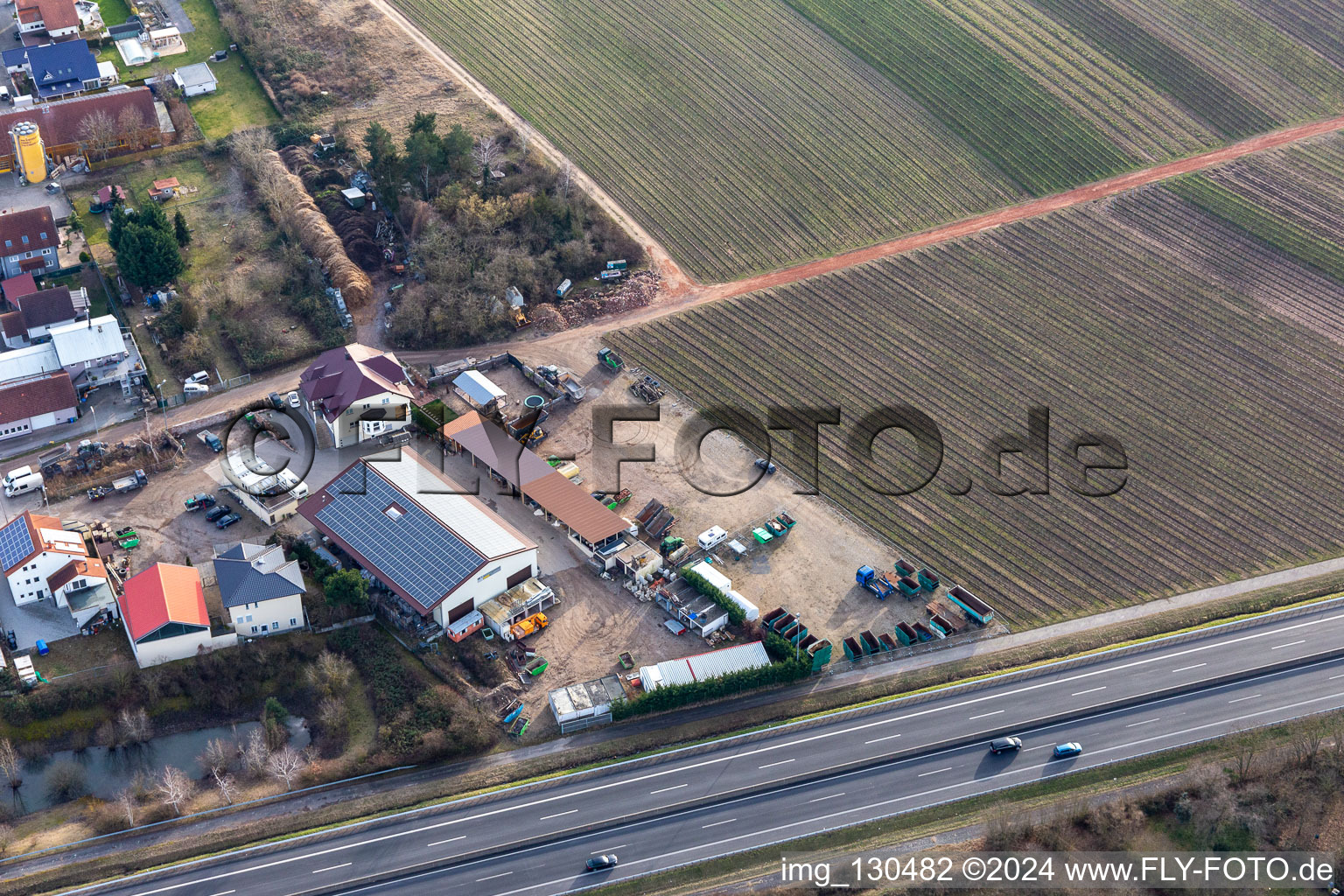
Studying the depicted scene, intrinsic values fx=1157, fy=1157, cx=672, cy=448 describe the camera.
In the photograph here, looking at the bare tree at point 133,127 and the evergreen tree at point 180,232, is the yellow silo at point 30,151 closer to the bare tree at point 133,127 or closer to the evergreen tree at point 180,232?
the bare tree at point 133,127

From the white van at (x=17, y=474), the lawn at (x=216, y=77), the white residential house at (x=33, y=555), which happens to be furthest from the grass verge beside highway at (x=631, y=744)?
the lawn at (x=216, y=77)

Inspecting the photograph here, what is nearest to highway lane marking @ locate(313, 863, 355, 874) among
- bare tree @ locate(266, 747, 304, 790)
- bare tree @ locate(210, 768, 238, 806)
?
bare tree @ locate(266, 747, 304, 790)

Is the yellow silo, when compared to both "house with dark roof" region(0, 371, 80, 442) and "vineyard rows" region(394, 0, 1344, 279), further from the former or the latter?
"vineyard rows" region(394, 0, 1344, 279)

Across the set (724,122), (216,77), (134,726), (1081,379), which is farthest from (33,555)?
(1081,379)

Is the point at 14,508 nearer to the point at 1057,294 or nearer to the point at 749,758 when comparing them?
the point at 749,758

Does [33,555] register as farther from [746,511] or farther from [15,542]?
[746,511]

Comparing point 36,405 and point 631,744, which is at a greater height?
point 36,405
